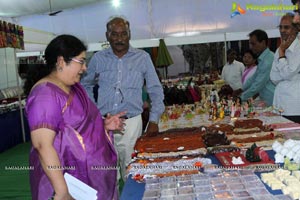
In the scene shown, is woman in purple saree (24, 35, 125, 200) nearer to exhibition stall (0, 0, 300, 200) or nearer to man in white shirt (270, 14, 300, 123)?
exhibition stall (0, 0, 300, 200)

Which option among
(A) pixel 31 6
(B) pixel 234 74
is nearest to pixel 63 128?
(B) pixel 234 74

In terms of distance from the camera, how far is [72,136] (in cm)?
168

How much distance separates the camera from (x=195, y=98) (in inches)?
216

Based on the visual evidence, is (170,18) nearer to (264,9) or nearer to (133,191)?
(264,9)

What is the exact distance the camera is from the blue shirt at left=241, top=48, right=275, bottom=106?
3.65m

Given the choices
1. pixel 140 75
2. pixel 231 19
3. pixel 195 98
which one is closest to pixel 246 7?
pixel 231 19

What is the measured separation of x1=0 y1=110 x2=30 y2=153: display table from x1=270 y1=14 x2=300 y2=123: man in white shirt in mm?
4592

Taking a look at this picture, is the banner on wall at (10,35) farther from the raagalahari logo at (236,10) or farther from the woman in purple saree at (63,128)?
the raagalahari logo at (236,10)

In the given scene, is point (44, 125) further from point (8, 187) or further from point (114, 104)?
point (8, 187)

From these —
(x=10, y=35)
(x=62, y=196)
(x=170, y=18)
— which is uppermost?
(x=170, y=18)

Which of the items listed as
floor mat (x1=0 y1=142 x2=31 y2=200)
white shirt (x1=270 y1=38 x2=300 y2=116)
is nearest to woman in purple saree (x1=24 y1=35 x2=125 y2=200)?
white shirt (x1=270 y1=38 x2=300 y2=116)

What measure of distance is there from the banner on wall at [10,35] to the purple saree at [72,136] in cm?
393

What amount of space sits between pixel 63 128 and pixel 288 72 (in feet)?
6.49

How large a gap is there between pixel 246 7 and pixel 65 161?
695cm
